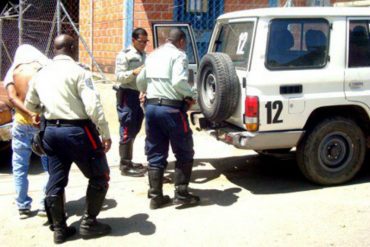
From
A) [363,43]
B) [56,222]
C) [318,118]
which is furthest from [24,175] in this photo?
[363,43]

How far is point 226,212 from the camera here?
17.6 ft

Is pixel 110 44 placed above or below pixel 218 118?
above

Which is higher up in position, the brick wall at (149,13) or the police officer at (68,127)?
the brick wall at (149,13)

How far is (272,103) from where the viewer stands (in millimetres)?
5555

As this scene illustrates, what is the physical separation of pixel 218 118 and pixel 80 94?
1914 millimetres

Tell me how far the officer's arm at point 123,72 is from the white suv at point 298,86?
0.89 meters

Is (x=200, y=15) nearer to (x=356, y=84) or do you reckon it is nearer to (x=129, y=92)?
(x=129, y=92)

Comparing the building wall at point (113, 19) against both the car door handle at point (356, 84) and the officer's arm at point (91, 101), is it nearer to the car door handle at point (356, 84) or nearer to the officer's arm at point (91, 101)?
the car door handle at point (356, 84)

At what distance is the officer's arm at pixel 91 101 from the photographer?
438 centimetres

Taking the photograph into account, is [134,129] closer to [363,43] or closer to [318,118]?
[318,118]

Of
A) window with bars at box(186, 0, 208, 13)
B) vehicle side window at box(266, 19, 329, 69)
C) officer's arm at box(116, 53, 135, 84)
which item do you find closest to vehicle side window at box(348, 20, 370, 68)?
vehicle side window at box(266, 19, 329, 69)

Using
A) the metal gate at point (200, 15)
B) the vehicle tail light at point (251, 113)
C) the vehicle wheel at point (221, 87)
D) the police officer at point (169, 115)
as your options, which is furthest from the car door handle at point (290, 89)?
the metal gate at point (200, 15)

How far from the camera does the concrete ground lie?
4.69 meters

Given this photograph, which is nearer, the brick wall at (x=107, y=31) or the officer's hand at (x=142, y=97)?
the officer's hand at (x=142, y=97)
